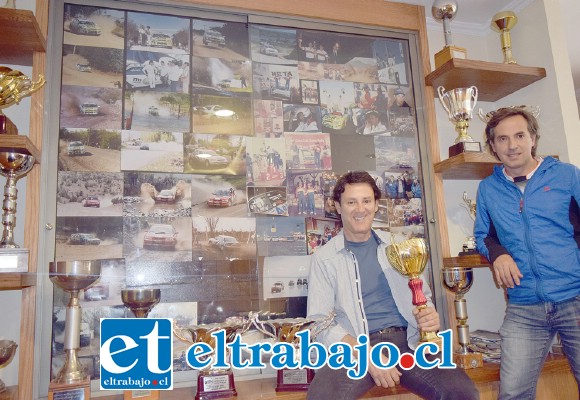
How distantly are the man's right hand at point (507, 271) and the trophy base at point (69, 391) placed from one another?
1.64 meters

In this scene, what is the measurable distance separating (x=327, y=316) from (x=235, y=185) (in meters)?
0.80

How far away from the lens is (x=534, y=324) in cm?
177

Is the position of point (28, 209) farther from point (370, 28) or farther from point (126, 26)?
point (370, 28)

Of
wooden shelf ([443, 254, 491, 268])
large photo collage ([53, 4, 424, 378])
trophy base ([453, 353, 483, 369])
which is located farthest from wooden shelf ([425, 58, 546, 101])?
trophy base ([453, 353, 483, 369])

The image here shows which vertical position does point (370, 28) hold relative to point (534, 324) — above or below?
above

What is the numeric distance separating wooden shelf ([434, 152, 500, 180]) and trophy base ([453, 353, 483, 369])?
3.04 feet

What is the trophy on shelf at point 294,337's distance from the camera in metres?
1.80

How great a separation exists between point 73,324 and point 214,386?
1.94 feet

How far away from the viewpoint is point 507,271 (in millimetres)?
1737

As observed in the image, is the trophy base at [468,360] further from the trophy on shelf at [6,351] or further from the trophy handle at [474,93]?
the trophy on shelf at [6,351]

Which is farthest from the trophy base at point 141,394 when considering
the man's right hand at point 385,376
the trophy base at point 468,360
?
the trophy base at point 468,360

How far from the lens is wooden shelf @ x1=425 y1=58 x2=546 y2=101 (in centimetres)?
231

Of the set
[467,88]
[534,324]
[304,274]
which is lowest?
[534,324]

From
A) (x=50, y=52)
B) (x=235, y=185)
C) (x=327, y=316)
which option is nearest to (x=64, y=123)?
(x=50, y=52)
